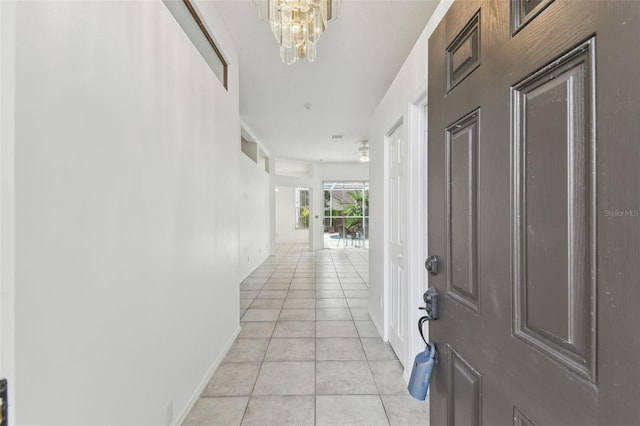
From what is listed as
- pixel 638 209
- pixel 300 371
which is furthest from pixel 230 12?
pixel 300 371

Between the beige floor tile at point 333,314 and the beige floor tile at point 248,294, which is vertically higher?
the beige floor tile at point 248,294

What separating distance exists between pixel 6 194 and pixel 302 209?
444 inches

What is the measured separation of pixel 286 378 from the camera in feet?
7.11

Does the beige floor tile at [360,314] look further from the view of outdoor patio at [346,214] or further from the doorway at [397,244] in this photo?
the view of outdoor patio at [346,214]

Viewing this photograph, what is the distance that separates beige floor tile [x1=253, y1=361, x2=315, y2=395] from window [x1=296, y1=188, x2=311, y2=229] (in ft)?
30.6

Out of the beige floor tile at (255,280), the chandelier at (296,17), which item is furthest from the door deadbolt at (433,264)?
the beige floor tile at (255,280)

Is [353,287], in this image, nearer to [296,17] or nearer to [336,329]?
[336,329]

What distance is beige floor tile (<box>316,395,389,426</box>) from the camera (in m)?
1.72

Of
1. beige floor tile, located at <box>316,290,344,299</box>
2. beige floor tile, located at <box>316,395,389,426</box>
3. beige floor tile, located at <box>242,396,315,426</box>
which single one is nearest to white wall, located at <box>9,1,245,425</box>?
beige floor tile, located at <box>242,396,315,426</box>

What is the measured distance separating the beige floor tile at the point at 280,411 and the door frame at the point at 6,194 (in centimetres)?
154

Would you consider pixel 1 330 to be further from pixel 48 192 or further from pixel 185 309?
pixel 185 309

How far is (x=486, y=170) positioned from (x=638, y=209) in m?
0.37

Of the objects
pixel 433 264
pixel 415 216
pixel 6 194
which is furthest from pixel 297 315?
pixel 6 194

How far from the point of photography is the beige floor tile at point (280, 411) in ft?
5.68
